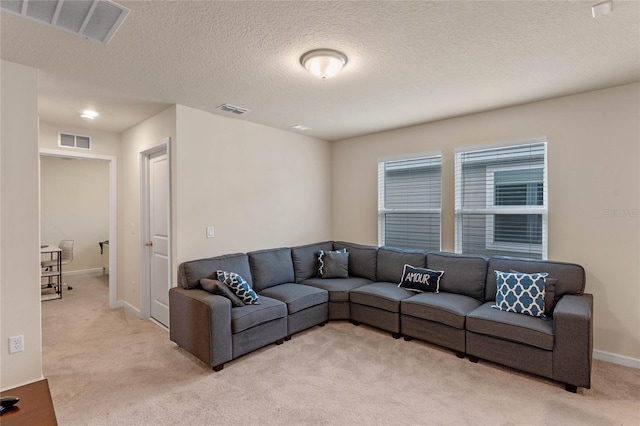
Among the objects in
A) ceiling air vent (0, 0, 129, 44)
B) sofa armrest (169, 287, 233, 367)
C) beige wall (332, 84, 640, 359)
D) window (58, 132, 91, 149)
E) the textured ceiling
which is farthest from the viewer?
window (58, 132, 91, 149)

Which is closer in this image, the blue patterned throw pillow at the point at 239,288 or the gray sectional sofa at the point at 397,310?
the gray sectional sofa at the point at 397,310

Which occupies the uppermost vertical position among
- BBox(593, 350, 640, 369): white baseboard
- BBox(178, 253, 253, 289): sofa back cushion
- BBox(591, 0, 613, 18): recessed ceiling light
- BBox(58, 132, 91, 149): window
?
BBox(591, 0, 613, 18): recessed ceiling light

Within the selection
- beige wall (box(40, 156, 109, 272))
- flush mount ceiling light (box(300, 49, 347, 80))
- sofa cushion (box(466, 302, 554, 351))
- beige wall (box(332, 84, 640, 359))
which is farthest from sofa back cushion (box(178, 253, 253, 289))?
beige wall (box(40, 156, 109, 272))

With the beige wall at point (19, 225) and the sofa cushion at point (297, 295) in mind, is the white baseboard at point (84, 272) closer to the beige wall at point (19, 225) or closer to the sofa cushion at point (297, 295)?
the beige wall at point (19, 225)

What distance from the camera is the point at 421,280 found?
12.4 ft

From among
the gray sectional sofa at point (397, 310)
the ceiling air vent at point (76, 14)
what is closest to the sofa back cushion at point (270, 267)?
the gray sectional sofa at point (397, 310)

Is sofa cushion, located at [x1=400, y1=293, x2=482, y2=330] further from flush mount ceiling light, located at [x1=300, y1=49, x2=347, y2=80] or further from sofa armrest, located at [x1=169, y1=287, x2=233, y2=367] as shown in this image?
flush mount ceiling light, located at [x1=300, y1=49, x2=347, y2=80]

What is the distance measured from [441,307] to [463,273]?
25.9 inches

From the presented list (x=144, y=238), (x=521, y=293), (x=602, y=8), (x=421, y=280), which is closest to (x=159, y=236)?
(x=144, y=238)

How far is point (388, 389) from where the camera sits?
8.37 ft

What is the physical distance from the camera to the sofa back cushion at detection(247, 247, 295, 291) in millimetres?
3936

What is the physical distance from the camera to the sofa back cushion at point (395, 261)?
407cm

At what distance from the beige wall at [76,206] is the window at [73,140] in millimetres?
2871

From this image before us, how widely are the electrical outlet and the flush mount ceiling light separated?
123 inches
